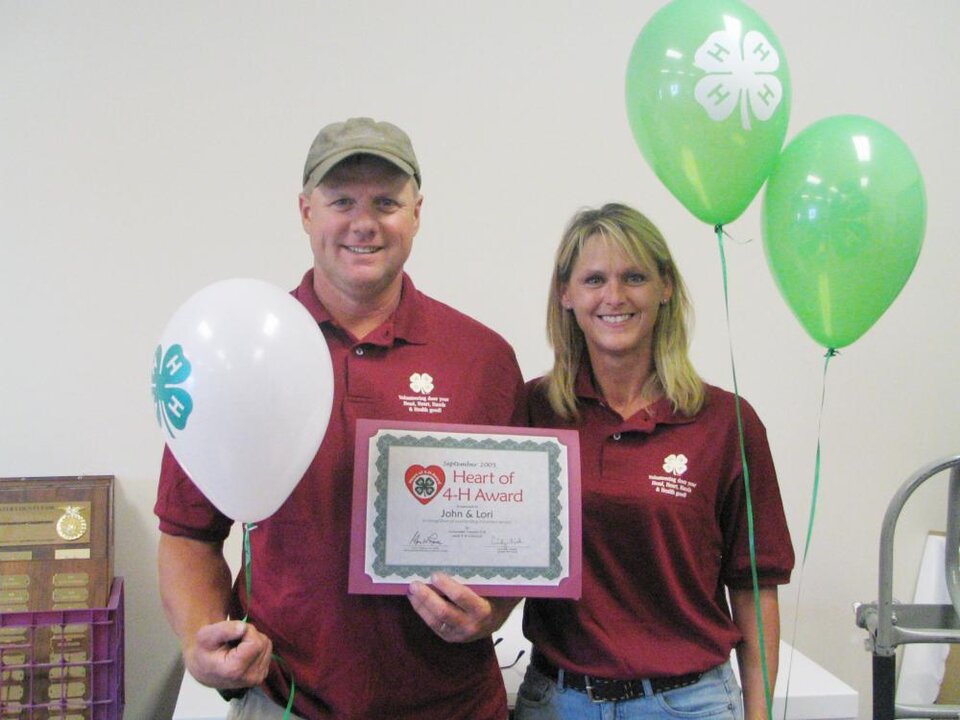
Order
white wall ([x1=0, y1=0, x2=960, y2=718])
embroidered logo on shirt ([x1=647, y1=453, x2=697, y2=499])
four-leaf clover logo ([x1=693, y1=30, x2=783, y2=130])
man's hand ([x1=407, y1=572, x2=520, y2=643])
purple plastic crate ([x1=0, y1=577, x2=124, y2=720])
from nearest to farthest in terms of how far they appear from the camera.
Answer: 1. man's hand ([x1=407, y1=572, x2=520, y2=643])
2. four-leaf clover logo ([x1=693, y1=30, x2=783, y2=130])
3. embroidered logo on shirt ([x1=647, y1=453, x2=697, y2=499])
4. purple plastic crate ([x1=0, y1=577, x2=124, y2=720])
5. white wall ([x1=0, y1=0, x2=960, y2=718])

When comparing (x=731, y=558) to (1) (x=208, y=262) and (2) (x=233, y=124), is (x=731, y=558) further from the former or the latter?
(2) (x=233, y=124)

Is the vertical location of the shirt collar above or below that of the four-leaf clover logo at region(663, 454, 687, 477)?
above

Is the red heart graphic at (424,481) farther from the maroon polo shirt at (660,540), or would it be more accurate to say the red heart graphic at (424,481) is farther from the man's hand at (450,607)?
the maroon polo shirt at (660,540)

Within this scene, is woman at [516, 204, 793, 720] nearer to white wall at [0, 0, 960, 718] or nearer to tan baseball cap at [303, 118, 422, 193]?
tan baseball cap at [303, 118, 422, 193]

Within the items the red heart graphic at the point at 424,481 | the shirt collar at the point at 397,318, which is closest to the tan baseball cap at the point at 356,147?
the shirt collar at the point at 397,318

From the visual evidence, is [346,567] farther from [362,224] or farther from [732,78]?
[732,78]

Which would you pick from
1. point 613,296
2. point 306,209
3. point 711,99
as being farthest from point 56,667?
point 711,99

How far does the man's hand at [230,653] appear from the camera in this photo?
1.19 meters

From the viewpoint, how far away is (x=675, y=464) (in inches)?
60.6

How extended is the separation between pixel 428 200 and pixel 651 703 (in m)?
1.44

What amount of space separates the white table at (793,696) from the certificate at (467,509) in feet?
2.07

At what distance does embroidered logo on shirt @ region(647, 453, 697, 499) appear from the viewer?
4.98ft

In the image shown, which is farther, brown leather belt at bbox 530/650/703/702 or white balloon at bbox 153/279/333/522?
brown leather belt at bbox 530/650/703/702

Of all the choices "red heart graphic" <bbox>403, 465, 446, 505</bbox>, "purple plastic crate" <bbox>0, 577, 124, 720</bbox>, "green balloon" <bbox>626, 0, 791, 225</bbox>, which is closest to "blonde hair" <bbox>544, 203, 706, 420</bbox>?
"green balloon" <bbox>626, 0, 791, 225</bbox>
